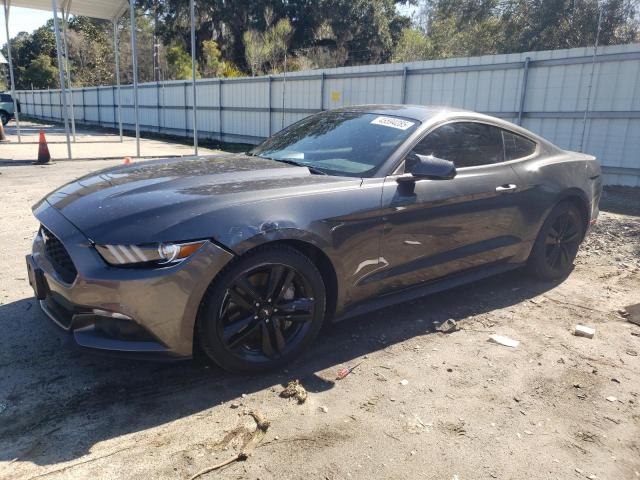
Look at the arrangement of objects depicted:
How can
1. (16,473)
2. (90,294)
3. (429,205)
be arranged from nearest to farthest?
(16,473) < (90,294) < (429,205)

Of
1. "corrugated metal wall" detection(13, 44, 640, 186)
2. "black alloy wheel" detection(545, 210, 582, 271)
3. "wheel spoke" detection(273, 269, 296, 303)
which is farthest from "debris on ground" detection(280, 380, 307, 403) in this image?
"corrugated metal wall" detection(13, 44, 640, 186)

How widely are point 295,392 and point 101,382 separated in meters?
1.10

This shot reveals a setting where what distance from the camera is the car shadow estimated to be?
252 cm

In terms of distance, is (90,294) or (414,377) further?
(414,377)

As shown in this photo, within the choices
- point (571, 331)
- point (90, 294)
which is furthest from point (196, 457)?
point (571, 331)

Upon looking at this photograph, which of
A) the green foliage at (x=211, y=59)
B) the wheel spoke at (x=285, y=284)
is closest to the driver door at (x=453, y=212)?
the wheel spoke at (x=285, y=284)

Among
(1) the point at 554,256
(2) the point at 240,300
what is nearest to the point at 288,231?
(2) the point at 240,300

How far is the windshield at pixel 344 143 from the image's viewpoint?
3615 mm

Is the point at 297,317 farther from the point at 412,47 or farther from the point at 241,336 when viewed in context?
the point at 412,47

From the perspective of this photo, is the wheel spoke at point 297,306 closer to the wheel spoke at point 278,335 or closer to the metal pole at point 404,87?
the wheel spoke at point 278,335

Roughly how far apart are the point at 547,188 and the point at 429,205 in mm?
1497

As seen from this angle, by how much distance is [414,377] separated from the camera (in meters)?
3.17

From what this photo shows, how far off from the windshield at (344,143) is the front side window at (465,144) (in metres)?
0.19

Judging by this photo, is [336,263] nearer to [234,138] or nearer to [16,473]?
[16,473]
